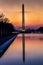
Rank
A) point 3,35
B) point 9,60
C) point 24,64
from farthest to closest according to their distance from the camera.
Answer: point 3,35 → point 9,60 → point 24,64

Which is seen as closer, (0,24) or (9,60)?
(9,60)

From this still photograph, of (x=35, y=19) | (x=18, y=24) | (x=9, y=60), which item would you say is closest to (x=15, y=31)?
(x=18, y=24)

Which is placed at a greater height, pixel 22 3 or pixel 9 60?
pixel 22 3

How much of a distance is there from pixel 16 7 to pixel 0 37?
973 millimetres

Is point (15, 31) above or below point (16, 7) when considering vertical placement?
below

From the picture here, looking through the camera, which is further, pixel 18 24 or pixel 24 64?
pixel 18 24

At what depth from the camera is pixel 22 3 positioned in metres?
6.65

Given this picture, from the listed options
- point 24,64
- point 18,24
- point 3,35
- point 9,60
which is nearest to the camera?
point 24,64

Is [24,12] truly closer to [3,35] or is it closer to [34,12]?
[34,12]

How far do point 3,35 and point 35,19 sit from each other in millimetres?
1051

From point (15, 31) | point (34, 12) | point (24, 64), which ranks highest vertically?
point (34, 12)

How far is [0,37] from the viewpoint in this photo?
7.01 m

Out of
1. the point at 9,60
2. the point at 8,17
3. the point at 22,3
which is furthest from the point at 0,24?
the point at 9,60

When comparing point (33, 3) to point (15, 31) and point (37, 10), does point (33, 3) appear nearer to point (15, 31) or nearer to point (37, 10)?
point (37, 10)
